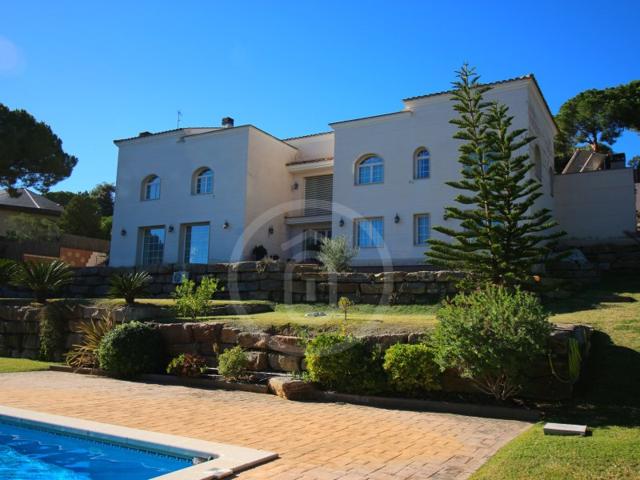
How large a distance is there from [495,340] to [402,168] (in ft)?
43.5

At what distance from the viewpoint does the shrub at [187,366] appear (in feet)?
32.7

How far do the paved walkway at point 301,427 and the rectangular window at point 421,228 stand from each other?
11562mm

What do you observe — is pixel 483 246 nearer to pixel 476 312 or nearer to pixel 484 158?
pixel 484 158

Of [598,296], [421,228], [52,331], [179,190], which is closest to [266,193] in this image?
[179,190]

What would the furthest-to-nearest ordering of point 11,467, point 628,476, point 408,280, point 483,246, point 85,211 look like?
1. point 85,211
2. point 408,280
3. point 483,246
4. point 11,467
5. point 628,476

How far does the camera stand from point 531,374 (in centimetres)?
759

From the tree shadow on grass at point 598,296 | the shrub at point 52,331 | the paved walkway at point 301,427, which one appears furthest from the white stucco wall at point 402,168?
the paved walkway at point 301,427

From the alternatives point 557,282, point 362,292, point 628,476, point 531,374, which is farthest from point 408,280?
point 628,476

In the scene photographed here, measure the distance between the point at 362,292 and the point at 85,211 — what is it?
29.5 m

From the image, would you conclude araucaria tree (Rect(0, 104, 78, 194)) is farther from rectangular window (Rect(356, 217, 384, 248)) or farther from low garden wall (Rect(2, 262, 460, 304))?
rectangular window (Rect(356, 217, 384, 248))

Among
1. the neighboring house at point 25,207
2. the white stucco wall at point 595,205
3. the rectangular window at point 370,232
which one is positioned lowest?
the rectangular window at point 370,232

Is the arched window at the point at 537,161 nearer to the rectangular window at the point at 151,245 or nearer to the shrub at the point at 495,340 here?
the shrub at the point at 495,340

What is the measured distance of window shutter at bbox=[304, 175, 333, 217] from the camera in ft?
75.1

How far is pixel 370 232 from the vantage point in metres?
19.8
